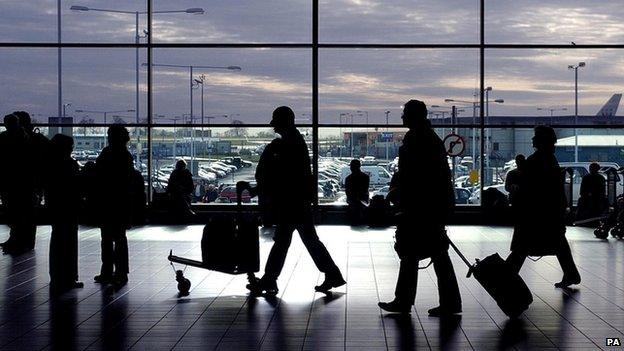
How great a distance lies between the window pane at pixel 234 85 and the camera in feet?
61.2

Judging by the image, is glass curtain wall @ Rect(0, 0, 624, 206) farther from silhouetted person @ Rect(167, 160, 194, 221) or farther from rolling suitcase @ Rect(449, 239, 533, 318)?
rolling suitcase @ Rect(449, 239, 533, 318)

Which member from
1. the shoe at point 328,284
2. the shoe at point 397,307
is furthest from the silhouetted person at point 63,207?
the shoe at point 397,307

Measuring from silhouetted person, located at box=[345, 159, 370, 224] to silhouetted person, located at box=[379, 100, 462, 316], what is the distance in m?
9.99

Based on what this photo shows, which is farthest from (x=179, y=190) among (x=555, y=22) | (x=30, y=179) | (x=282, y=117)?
(x=282, y=117)

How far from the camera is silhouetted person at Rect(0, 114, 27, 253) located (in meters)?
12.6

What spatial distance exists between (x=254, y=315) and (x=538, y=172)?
2.72 m

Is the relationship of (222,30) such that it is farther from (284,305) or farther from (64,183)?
(284,305)

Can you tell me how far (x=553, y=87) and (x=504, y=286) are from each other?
11.9m

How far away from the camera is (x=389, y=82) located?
63.2 feet

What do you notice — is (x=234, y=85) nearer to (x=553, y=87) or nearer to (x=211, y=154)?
(x=211, y=154)

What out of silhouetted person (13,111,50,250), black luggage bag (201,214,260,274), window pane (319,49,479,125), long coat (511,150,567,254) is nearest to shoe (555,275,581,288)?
long coat (511,150,567,254)

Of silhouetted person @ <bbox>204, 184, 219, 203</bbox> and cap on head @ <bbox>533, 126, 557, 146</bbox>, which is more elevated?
cap on head @ <bbox>533, 126, 557, 146</bbox>

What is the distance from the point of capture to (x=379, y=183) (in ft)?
63.7

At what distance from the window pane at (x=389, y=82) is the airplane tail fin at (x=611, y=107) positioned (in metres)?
2.24
